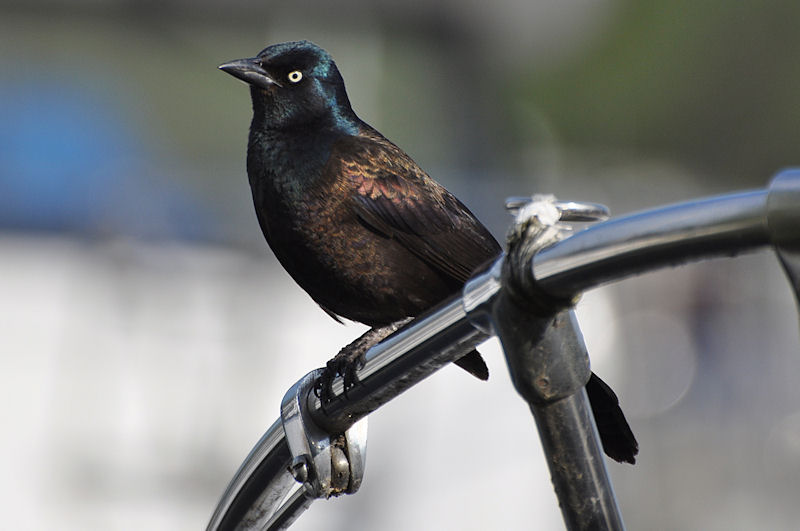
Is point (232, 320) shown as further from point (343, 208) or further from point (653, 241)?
point (653, 241)

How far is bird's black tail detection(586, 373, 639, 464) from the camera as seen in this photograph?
160 centimetres

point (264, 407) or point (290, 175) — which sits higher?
point (264, 407)

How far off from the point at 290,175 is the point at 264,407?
3.80m

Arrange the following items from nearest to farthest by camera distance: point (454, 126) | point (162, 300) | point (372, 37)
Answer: point (162, 300)
point (372, 37)
point (454, 126)

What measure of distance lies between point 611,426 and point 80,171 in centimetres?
784

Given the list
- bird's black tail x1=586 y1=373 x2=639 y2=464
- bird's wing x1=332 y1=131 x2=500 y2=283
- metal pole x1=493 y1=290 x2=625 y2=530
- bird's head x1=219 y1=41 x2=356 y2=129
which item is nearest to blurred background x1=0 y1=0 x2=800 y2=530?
bird's wing x1=332 y1=131 x2=500 y2=283

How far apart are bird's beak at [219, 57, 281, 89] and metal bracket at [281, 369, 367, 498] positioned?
1.19 m

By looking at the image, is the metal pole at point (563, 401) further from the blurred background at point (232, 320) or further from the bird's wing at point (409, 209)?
the blurred background at point (232, 320)

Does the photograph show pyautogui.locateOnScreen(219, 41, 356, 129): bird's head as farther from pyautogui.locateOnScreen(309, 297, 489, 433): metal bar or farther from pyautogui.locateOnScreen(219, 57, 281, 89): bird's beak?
pyautogui.locateOnScreen(309, 297, 489, 433): metal bar

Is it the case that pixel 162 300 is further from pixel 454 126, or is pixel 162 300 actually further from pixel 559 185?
pixel 559 185

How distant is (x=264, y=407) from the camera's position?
5.86m

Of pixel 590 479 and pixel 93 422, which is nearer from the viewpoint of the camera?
pixel 590 479

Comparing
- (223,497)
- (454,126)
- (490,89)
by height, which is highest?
(490,89)

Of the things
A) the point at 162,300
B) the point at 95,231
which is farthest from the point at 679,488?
the point at 95,231
